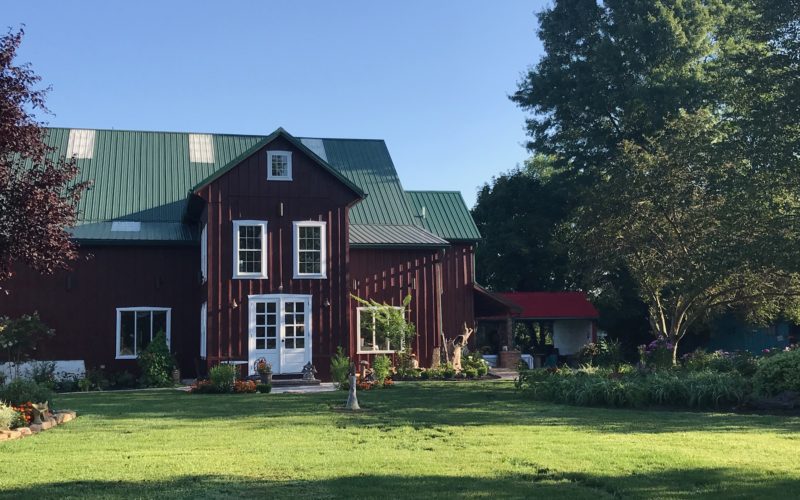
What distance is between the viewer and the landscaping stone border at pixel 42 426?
38.5ft

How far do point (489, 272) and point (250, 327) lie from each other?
2262 centimetres

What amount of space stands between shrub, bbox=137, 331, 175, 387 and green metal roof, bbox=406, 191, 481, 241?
10660mm

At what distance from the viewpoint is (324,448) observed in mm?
10414

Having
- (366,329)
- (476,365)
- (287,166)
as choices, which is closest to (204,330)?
(366,329)

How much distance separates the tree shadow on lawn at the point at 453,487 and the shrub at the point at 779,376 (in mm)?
7701

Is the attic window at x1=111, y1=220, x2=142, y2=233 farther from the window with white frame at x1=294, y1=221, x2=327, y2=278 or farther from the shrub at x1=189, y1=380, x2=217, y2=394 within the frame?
the shrub at x1=189, y1=380, x2=217, y2=394

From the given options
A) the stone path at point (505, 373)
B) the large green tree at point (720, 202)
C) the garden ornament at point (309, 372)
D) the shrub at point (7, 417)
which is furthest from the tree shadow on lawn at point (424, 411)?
the large green tree at point (720, 202)

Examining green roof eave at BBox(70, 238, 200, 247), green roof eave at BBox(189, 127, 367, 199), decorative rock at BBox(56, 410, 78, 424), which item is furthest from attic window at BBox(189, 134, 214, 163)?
decorative rock at BBox(56, 410, 78, 424)

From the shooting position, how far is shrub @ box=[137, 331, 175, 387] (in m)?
23.7

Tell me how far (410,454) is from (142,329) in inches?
710

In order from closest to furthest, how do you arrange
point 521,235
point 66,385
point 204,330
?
point 66,385, point 204,330, point 521,235

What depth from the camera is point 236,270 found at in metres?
24.1

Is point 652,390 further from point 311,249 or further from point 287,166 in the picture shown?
point 287,166

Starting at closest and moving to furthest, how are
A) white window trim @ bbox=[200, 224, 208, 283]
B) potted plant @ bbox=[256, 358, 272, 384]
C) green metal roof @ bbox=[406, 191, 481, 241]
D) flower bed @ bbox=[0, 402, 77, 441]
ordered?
flower bed @ bbox=[0, 402, 77, 441]
potted plant @ bbox=[256, 358, 272, 384]
white window trim @ bbox=[200, 224, 208, 283]
green metal roof @ bbox=[406, 191, 481, 241]
